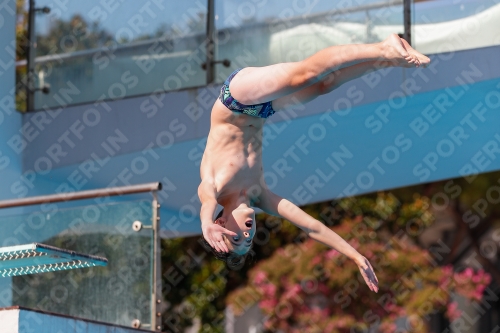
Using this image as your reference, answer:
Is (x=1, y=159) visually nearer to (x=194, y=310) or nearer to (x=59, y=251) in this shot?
(x=59, y=251)

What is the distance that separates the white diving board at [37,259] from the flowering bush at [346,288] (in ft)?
23.5

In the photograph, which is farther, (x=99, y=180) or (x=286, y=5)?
(x=99, y=180)

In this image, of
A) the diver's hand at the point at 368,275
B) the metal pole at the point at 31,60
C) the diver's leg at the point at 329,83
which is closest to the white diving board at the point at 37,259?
the diver's leg at the point at 329,83

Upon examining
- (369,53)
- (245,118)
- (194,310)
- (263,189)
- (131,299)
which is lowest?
(194,310)

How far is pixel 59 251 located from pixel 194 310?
29.4 ft

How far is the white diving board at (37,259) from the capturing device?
5.49 m

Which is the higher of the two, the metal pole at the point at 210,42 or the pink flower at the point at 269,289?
the metal pole at the point at 210,42

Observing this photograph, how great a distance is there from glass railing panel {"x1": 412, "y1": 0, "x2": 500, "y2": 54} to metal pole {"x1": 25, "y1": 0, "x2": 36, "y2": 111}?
4.05 metres

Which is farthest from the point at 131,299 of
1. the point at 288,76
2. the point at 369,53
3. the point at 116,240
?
the point at 369,53

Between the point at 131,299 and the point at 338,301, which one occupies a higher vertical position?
the point at 131,299

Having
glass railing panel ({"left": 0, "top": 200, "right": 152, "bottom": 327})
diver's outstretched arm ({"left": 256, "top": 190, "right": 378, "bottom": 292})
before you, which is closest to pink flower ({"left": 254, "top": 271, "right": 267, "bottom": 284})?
glass railing panel ({"left": 0, "top": 200, "right": 152, "bottom": 327})

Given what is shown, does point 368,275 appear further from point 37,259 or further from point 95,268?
point 95,268

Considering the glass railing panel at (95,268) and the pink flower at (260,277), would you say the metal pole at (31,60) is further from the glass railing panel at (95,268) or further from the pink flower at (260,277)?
the pink flower at (260,277)

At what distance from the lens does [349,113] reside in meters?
8.20
